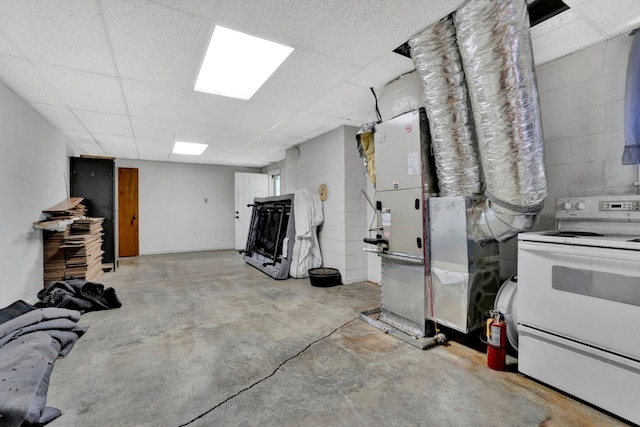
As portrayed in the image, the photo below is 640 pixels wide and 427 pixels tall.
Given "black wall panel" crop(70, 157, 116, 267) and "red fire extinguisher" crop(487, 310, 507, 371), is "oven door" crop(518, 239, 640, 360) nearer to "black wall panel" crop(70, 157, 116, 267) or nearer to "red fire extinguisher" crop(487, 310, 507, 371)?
"red fire extinguisher" crop(487, 310, 507, 371)

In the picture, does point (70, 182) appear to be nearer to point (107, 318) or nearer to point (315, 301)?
point (107, 318)

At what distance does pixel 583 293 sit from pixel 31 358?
3481 mm

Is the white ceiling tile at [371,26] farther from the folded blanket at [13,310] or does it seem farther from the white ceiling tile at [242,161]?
the white ceiling tile at [242,161]

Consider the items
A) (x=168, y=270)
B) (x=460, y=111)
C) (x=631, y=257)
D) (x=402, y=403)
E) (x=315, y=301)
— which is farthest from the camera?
(x=168, y=270)

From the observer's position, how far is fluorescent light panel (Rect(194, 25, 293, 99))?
229cm

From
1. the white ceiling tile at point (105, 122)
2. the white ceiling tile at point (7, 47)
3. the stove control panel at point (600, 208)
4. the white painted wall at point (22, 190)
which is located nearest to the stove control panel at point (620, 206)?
the stove control panel at point (600, 208)

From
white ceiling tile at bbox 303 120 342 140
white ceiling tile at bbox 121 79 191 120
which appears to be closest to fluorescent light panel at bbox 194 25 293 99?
white ceiling tile at bbox 121 79 191 120

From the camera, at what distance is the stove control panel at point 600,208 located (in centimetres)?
186

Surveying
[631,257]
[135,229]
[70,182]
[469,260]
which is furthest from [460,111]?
[135,229]

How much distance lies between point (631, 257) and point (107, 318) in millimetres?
4216

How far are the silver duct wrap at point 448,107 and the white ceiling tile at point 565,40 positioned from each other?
0.67 metres

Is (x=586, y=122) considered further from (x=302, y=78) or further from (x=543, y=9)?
(x=302, y=78)

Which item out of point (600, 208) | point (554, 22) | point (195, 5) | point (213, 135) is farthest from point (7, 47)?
point (600, 208)

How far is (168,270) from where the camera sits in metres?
5.57
